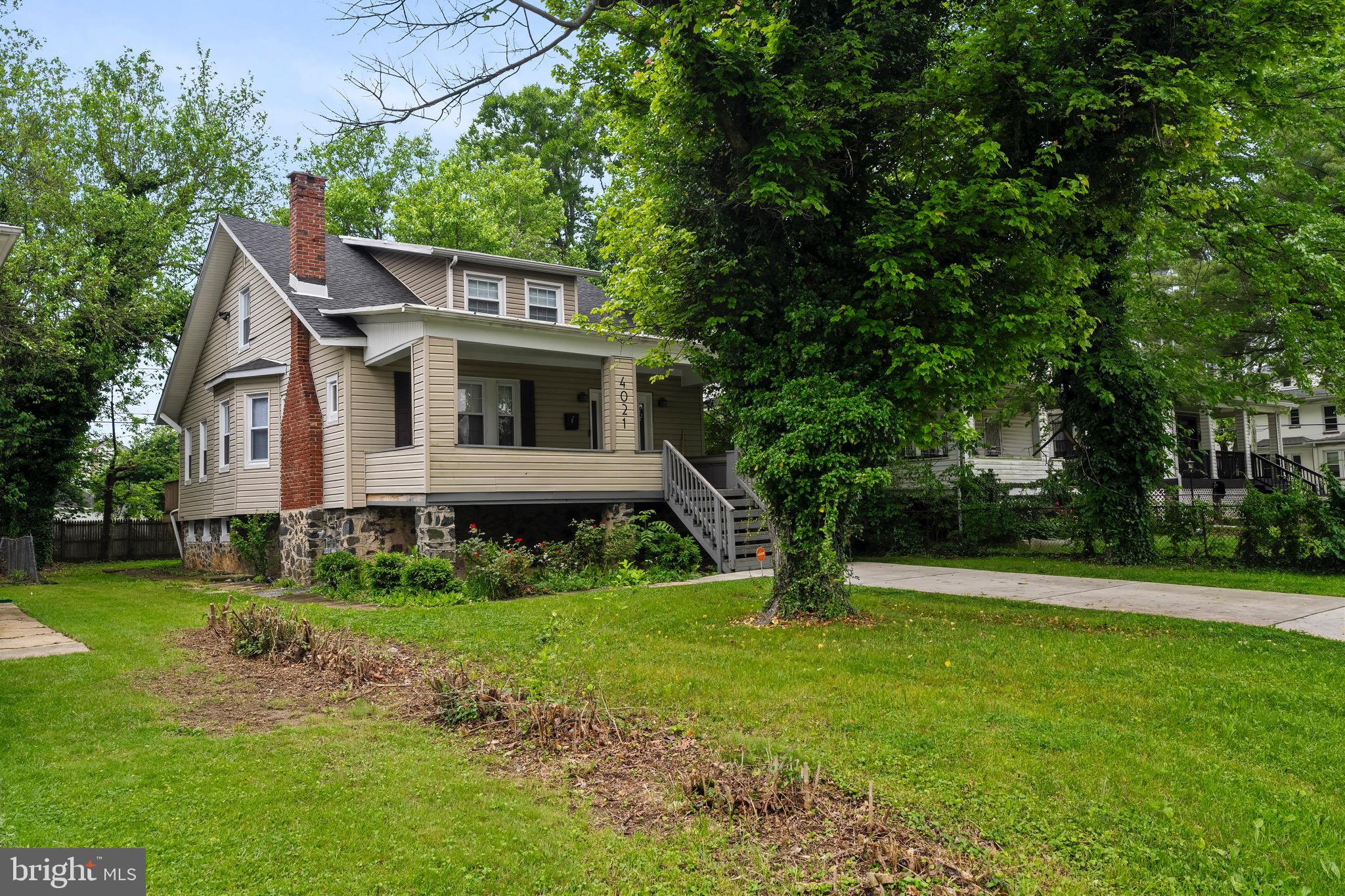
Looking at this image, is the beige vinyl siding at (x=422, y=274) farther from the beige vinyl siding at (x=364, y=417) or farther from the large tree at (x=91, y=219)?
the large tree at (x=91, y=219)

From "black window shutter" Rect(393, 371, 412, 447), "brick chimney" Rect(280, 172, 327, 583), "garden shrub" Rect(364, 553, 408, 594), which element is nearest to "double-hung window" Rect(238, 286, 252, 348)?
"brick chimney" Rect(280, 172, 327, 583)

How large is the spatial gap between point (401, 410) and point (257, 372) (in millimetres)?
4014

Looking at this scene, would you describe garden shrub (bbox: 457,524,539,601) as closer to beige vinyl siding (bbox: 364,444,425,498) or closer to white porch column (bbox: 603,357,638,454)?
beige vinyl siding (bbox: 364,444,425,498)

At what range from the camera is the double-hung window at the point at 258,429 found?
1814 cm

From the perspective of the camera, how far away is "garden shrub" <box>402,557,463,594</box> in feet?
41.9

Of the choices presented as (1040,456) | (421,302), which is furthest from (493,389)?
(1040,456)

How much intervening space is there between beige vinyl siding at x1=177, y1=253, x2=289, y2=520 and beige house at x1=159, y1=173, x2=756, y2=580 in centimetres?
7

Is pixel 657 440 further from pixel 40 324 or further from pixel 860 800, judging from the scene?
pixel 860 800

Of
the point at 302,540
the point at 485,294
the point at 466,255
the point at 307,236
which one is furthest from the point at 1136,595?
the point at 307,236

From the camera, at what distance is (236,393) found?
18719mm

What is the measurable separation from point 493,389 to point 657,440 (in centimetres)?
454

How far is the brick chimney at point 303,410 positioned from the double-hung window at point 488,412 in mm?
2834

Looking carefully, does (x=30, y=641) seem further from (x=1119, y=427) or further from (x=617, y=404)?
(x=1119, y=427)

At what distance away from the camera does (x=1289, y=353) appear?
1485 cm
